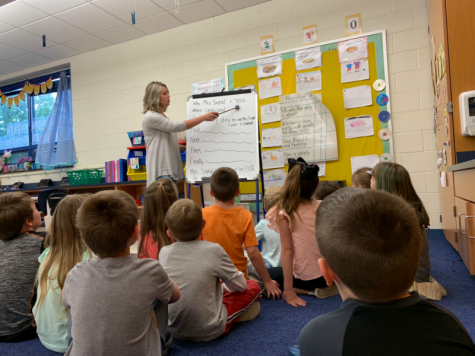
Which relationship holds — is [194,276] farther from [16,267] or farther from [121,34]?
[121,34]

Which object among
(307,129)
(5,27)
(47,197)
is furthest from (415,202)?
(5,27)

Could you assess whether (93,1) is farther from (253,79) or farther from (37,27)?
(253,79)

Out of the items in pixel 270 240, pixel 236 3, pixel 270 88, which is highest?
pixel 236 3

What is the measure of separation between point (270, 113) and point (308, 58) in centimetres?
67

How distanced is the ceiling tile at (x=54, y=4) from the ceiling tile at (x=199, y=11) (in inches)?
40.6

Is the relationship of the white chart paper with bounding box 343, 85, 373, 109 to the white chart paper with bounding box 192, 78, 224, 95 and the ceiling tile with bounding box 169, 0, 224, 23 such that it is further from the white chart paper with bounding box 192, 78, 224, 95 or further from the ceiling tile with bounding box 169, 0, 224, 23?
the ceiling tile with bounding box 169, 0, 224, 23

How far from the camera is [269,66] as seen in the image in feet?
12.1

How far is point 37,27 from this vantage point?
4082mm

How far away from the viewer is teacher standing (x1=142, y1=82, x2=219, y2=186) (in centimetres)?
280

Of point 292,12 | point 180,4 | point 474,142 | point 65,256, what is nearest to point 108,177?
point 180,4

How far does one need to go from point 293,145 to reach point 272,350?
2.52m

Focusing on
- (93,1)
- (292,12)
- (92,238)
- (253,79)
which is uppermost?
(93,1)

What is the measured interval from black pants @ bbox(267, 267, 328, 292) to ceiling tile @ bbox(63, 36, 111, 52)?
156 inches

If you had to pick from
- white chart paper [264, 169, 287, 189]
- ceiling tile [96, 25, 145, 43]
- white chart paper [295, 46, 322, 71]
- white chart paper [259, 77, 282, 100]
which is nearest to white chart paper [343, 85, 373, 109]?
white chart paper [295, 46, 322, 71]
